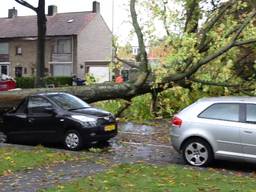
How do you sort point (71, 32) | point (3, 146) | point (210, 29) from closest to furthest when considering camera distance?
point (3, 146), point (210, 29), point (71, 32)

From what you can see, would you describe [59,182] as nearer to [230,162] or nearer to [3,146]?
[230,162]

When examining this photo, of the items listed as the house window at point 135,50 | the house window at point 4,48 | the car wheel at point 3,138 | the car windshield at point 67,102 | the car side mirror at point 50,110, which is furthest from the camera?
the house window at point 4,48

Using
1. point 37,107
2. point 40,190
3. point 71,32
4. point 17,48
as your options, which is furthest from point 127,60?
point 17,48

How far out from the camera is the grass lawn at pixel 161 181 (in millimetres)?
8641

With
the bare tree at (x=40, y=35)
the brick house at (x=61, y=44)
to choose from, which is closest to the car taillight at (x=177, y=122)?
the bare tree at (x=40, y=35)

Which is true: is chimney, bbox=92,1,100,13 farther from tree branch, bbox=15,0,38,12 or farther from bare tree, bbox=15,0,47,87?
tree branch, bbox=15,0,38,12

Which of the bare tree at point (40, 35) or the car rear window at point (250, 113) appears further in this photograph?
the bare tree at point (40, 35)

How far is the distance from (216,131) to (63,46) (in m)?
51.8

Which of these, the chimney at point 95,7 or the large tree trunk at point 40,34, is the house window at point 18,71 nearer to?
the chimney at point 95,7

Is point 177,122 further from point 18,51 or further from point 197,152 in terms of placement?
point 18,51

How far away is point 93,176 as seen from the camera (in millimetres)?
9742

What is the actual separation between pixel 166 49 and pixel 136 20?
1386 mm

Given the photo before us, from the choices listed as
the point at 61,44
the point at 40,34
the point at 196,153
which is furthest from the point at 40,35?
the point at 61,44

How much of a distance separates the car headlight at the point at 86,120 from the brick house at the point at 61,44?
45063mm
